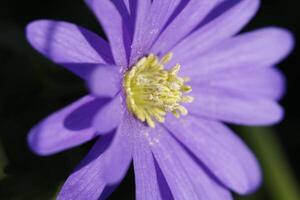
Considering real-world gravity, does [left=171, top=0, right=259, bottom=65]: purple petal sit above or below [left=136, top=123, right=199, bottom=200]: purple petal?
above

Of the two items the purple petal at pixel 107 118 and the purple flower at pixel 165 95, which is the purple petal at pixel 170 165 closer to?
the purple flower at pixel 165 95

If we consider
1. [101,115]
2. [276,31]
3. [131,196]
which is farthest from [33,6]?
[101,115]

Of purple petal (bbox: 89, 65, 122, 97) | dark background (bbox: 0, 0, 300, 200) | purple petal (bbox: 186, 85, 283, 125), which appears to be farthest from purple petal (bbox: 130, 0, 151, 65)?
dark background (bbox: 0, 0, 300, 200)

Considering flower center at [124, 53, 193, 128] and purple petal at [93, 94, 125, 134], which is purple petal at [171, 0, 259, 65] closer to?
flower center at [124, 53, 193, 128]

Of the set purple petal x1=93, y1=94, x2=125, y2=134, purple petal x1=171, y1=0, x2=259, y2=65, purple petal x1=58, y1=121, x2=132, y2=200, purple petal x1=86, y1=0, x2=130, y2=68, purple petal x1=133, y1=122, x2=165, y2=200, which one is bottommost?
purple petal x1=133, y1=122, x2=165, y2=200

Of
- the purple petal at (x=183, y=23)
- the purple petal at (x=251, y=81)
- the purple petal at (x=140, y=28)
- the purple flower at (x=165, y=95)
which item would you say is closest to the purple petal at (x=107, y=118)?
the purple flower at (x=165, y=95)

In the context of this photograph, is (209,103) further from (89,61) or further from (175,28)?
(89,61)
